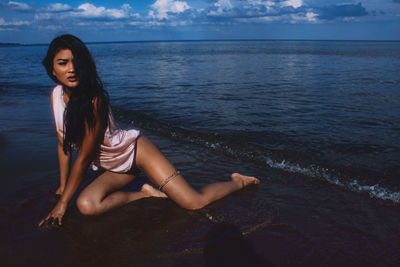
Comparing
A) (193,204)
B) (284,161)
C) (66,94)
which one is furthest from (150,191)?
(284,161)

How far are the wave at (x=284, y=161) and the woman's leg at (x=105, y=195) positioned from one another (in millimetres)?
2542

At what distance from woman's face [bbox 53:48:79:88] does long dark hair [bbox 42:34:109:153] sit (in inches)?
1.3

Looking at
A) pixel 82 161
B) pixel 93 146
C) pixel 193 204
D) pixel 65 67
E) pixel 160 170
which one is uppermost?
pixel 65 67

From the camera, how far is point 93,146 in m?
3.03

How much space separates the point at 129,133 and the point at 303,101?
8.56 m

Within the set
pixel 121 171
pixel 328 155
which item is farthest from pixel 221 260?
pixel 328 155

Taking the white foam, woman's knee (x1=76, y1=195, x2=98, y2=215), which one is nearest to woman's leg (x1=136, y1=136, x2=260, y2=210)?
woman's knee (x1=76, y1=195, x2=98, y2=215)

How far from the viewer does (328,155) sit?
5.58 metres

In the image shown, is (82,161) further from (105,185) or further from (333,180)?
(333,180)

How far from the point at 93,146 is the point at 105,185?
590 mm

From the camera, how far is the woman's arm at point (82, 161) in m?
2.99

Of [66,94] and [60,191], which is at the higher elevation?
[66,94]

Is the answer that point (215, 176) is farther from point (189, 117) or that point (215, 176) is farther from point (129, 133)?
point (189, 117)

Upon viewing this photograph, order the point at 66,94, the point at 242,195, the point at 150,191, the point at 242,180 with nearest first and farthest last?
the point at 66,94 → the point at 150,191 → the point at 242,195 → the point at 242,180
